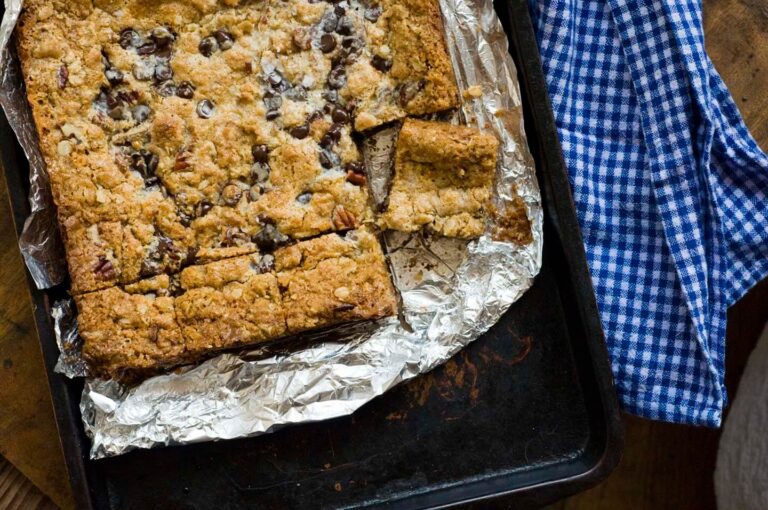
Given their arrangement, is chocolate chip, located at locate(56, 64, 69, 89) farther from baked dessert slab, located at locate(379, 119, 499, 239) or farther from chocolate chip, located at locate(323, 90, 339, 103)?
baked dessert slab, located at locate(379, 119, 499, 239)

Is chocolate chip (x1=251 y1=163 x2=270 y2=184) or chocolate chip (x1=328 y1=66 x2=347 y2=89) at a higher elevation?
chocolate chip (x1=328 y1=66 x2=347 y2=89)

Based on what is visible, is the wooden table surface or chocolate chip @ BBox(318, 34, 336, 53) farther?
the wooden table surface

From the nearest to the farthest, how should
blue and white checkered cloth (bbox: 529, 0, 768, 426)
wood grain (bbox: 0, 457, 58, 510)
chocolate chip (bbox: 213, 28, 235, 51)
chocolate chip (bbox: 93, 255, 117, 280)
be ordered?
chocolate chip (bbox: 93, 255, 117, 280) < chocolate chip (bbox: 213, 28, 235, 51) < blue and white checkered cloth (bbox: 529, 0, 768, 426) < wood grain (bbox: 0, 457, 58, 510)

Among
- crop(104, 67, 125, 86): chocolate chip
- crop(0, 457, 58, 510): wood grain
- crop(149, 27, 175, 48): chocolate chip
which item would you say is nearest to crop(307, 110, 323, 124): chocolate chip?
crop(149, 27, 175, 48): chocolate chip

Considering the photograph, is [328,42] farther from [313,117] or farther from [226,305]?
[226,305]

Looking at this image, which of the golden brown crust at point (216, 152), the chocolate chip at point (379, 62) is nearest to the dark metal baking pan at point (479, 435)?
the golden brown crust at point (216, 152)

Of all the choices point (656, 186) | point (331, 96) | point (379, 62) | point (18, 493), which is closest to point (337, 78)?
point (331, 96)

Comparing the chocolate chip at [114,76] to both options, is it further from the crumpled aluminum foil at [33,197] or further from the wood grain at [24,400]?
the wood grain at [24,400]
